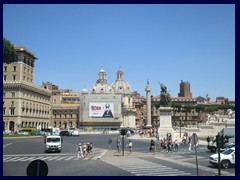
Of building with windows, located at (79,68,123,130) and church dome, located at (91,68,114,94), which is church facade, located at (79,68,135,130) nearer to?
building with windows, located at (79,68,123,130)

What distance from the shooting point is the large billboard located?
119 m

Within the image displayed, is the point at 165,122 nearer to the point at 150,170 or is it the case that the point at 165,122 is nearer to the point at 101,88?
the point at 150,170

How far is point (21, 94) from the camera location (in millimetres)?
80375

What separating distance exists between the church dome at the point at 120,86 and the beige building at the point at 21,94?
74499 mm

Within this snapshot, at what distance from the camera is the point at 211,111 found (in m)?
119

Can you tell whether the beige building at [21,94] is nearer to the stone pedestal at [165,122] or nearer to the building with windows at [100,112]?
the building with windows at [100,112]

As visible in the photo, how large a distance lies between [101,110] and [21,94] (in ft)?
142

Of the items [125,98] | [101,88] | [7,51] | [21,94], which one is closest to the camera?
[7,51]

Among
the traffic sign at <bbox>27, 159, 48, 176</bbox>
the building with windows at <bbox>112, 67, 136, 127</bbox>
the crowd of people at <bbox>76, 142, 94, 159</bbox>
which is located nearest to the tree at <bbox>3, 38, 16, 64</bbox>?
the crowd of people at <bbox>76, 142, 94, 159</bbox>

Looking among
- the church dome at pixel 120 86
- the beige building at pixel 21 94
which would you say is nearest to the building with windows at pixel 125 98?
the church dome at pixel 120 86

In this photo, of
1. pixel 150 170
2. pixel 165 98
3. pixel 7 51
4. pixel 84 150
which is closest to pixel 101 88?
pixel 165 98

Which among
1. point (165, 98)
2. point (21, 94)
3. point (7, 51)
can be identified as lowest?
point (165, 98)

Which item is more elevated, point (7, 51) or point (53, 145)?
point (7, 51)
